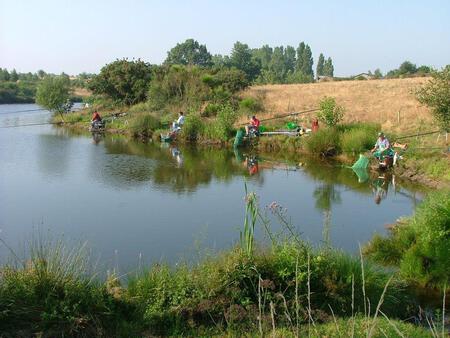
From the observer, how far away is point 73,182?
18.4 meters

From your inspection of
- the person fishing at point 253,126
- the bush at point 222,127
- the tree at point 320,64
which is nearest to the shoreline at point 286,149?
the bush at point 222,127

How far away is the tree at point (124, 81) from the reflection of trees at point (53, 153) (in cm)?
899

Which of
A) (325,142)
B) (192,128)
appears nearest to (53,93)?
(192,128)

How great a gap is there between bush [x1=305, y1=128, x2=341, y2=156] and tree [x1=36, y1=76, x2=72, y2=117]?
1000 inches

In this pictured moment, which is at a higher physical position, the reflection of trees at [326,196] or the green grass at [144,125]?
the green grass at [144,125]

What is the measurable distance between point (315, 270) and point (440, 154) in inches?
559

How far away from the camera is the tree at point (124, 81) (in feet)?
137

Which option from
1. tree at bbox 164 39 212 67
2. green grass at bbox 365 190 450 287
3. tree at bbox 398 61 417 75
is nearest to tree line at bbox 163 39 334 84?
tree at bbox 164 39 212 67

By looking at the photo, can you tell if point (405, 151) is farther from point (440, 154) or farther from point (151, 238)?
point (151, 238)

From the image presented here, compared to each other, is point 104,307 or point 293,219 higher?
point 104,307

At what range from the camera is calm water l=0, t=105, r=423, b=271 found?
11625mm

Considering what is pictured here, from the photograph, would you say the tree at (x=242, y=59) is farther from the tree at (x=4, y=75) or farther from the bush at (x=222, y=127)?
the bush at (x=222, y=127)

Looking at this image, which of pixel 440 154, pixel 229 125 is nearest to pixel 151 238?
pixel 440 154

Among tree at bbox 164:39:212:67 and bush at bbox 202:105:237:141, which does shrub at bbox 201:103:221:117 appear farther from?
tree at bbox 164:39:212:67
